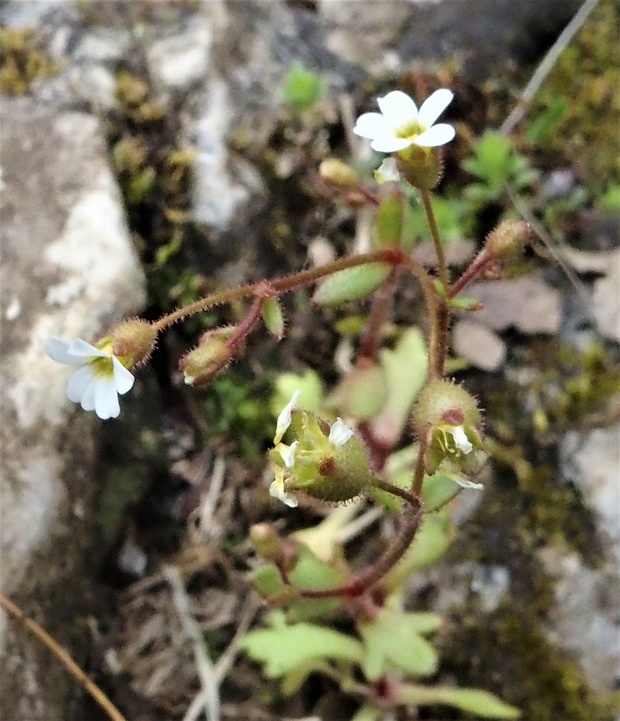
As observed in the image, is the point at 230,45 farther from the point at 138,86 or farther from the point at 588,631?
the point at 588,631

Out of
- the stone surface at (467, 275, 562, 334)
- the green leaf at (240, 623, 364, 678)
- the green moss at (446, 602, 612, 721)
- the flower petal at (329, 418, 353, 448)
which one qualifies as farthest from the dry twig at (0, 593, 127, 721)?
the stone surface at (467, 275, 562, 334)

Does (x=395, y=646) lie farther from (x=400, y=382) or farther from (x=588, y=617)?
(x=400, y=382)

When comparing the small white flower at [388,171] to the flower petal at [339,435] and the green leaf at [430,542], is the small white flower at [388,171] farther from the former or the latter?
the green leaf at [430,542]

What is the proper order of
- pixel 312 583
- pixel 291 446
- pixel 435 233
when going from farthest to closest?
pixel 312 583
pixel 435 233
pixel 291 446

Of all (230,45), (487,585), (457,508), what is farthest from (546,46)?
(487,585)

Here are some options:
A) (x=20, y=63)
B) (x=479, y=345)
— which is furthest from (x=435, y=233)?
(x=20, y=63)

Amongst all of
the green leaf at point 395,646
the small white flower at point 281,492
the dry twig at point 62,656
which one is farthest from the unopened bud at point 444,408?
the dry twig at point 62,656

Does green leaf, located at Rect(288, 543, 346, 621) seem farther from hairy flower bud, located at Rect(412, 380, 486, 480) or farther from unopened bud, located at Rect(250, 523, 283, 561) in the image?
hairy flower bud, located at Rect(412, 380, 486, 480)
